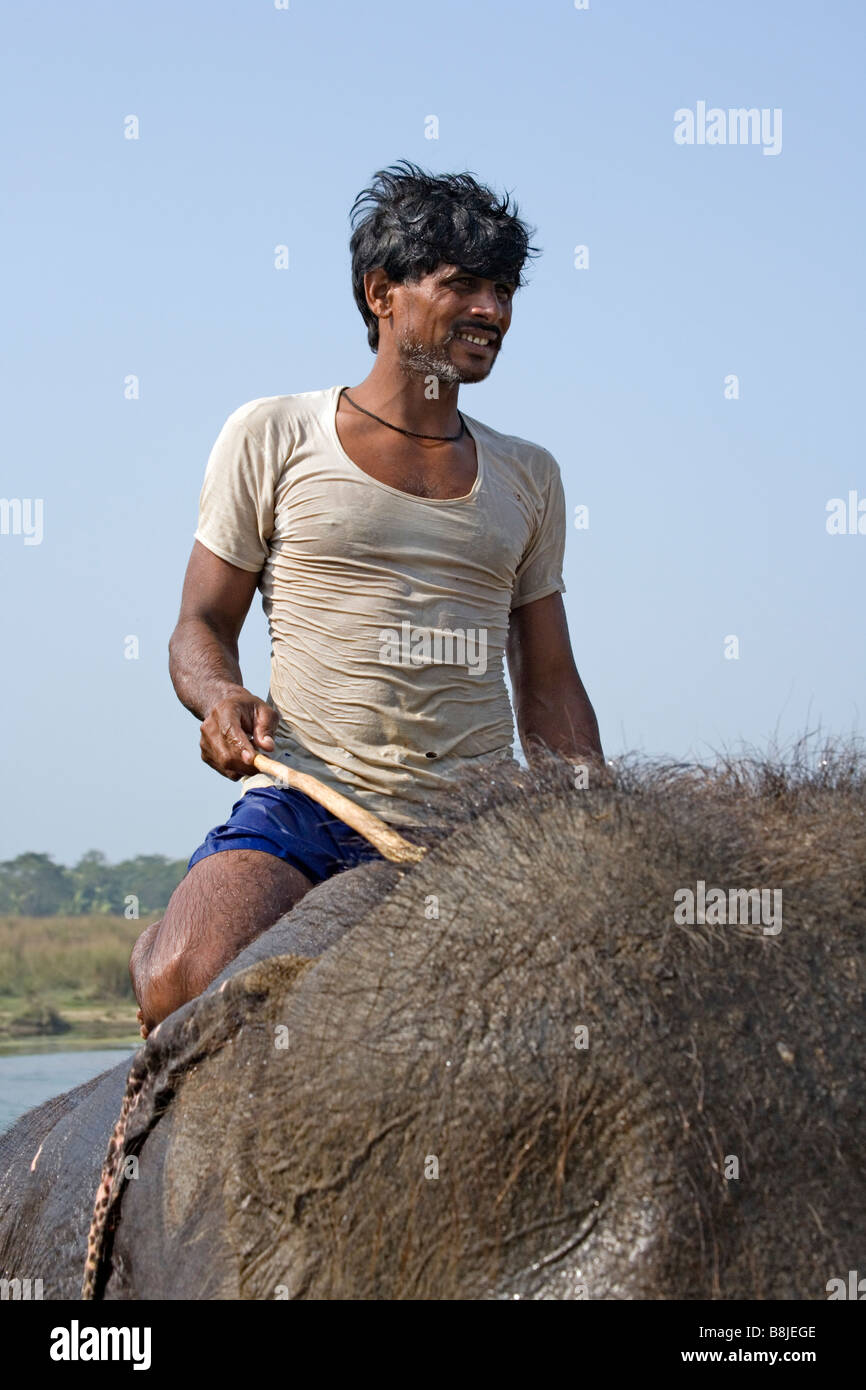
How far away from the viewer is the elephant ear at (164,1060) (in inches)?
105

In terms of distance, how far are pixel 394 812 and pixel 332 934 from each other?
109cm

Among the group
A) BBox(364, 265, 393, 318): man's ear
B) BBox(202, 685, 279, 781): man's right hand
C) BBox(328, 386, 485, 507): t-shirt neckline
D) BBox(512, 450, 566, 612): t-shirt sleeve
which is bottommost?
BBox(202, 685, 279, 781): man's right hand

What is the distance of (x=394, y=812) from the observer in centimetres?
380

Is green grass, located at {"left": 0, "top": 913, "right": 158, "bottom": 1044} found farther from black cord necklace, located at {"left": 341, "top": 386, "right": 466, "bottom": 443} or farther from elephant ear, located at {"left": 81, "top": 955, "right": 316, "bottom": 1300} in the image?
elephant ear, located at {"left": 81, "top": 955, "right": 316, "bottom": 1300}

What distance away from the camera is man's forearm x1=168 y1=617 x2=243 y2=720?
12.5ft

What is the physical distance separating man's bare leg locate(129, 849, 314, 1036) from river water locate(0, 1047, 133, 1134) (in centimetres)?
142

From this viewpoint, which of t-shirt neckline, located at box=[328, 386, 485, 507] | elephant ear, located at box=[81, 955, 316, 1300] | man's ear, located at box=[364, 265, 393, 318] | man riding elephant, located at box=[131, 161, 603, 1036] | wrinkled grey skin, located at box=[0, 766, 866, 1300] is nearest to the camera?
wrinkled grey skin, located at box=[0, 766, 866, 1300]

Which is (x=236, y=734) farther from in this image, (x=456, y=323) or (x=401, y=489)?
(x=456, y=323)

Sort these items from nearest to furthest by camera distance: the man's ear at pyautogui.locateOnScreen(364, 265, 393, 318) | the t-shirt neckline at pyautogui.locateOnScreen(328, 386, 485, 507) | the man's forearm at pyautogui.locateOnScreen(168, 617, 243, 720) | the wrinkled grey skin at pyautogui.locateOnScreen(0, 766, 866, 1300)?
the wrinkled grey skin at pyautogui.locateOnScreen(0, 766, 866, 1300) → the man's forearm at pyautogui.locateOnScreen(168, 617, 243, 720) → the t-shirt neckline at pyautogui.locateOnScreen(328, 386, 485, 507) → the man's ear at pyautogui.locateOnScreen(364, 265, 393, 318)

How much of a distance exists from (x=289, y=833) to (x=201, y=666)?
1.98ft

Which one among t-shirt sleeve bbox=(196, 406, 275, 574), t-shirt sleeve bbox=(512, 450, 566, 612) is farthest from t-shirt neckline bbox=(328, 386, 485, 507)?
t-shirt sleeve bbox=(512, 450, 566, 612)

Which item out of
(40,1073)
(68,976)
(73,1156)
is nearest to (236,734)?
(73,1156)

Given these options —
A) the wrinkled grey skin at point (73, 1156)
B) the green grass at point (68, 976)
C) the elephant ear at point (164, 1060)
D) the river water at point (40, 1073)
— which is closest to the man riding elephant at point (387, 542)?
the wrinkled grey skin at point (73, 1156)

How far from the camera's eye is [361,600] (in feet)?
12.9
